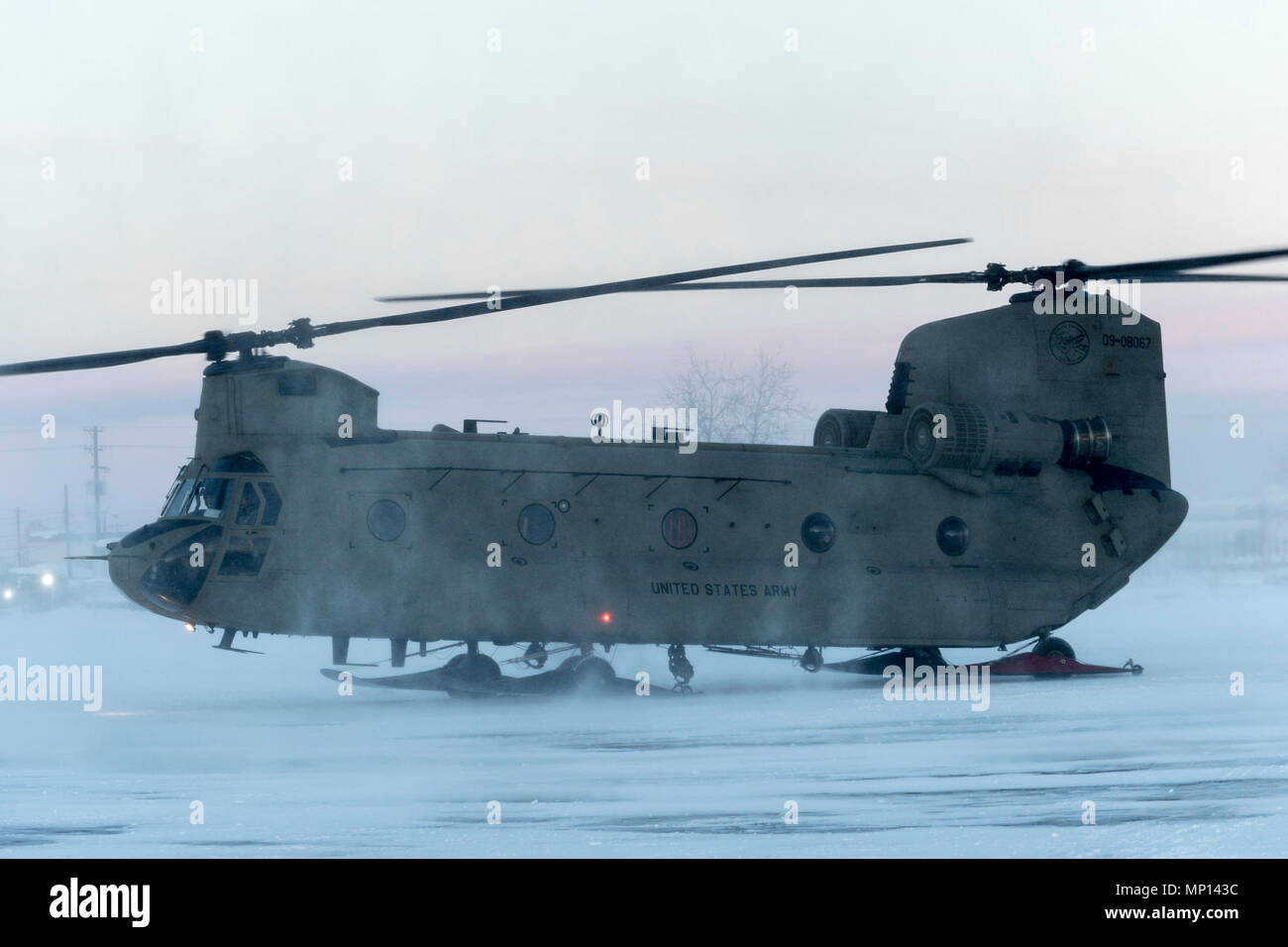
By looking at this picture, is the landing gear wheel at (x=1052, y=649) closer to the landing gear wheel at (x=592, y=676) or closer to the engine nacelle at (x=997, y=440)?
the engine nacelle at (x=997, y=440)

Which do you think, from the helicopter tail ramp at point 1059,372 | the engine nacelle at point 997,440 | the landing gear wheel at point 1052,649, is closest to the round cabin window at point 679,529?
the engine nacelle at point 997,440

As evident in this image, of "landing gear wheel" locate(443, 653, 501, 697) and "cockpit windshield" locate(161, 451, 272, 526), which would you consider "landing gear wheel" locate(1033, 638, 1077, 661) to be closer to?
"landing gear wheel" locate(443, 653, 501, 697)

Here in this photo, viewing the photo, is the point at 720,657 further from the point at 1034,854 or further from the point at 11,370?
the point at 1034,854

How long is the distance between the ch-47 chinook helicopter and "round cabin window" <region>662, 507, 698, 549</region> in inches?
1.1

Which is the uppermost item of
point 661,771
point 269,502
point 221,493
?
point 221,493

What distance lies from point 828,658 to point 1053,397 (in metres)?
9.68

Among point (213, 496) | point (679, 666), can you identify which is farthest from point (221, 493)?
point (679, 666)

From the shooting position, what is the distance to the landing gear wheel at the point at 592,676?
18.2 meters

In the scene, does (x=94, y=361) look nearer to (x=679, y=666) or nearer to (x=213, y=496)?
(x=213, y=496)

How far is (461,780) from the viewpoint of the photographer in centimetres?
1198

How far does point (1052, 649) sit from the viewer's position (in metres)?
20.0

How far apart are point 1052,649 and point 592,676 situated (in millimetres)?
6683

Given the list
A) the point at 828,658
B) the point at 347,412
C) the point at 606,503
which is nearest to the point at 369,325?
the point at 347,412

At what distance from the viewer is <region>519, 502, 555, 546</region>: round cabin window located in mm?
17203
